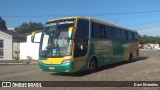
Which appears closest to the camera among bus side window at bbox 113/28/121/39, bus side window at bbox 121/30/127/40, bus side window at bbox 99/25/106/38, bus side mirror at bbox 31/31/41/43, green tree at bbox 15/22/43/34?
bus side mirror at bbox 31/31/41/43

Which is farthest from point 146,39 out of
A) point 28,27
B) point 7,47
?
point 7,47

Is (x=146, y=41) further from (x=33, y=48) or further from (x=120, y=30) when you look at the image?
(x=120, y=30)

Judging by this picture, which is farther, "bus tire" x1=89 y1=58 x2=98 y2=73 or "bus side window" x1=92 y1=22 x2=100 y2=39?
"bus side window" x1=92 y1=22 x2=100 y2=39

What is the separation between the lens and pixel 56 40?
15.4 m

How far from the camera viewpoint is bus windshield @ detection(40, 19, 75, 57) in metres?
15.1

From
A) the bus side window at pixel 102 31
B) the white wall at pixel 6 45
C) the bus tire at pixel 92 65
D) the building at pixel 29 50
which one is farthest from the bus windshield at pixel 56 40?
the white wall at pixel 6 45

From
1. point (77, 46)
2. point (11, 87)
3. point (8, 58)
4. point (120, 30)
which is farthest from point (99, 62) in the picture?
point (8, 58)

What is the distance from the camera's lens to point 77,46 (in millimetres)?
15500

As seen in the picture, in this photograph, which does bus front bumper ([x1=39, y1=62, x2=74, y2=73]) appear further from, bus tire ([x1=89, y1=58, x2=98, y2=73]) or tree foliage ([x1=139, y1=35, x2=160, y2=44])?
tree foliage ([x1=139, y1=35, x2=160, y2=44])

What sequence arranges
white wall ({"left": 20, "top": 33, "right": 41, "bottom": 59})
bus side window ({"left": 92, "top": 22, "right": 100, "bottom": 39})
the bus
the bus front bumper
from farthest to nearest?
1. white wall ({"left": 20, "top": 33, "right": 41, "bottom": 59})
2. bus side window ({"left": 92, "top": 22, "right": 100, "bottom": 39})
3. the bus
4. the bus front bumper

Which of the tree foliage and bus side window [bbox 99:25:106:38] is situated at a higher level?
the tree foliage

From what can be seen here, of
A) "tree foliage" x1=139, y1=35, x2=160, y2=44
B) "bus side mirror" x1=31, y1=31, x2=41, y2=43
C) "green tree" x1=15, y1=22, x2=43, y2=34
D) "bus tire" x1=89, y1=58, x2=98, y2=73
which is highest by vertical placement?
"green tree" x1=15, y1=22, x2=43, y2=34

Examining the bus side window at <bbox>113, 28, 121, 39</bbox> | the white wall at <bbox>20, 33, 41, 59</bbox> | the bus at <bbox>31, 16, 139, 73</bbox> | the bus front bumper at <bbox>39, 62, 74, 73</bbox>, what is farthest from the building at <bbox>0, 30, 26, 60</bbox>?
the bus front bumper at <bbox>39, 62, 74, 73</bbox>

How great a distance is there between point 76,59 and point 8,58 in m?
22.4
